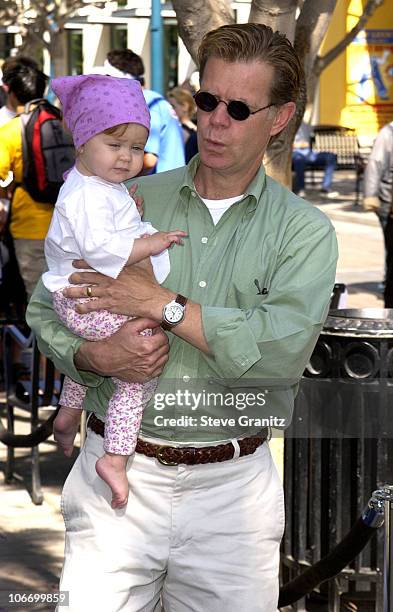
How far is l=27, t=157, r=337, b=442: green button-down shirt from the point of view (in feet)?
9.96

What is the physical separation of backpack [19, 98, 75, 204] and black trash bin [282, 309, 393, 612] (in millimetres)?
3295

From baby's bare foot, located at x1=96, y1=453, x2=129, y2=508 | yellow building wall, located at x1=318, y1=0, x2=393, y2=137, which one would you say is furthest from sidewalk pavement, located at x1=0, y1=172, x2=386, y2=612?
yellow building wall, located at x1=318, y1=0, x2=393, y2=137

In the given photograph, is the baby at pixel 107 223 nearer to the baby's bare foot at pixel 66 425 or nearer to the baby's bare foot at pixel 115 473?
the baby's bare foot at pixel 115 473

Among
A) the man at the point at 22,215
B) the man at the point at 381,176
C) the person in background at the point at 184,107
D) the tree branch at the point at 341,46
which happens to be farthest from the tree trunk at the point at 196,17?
the person in background at the point at 184,107

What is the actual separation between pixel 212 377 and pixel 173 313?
24 centimetres

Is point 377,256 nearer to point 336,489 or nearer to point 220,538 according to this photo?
point 336,489

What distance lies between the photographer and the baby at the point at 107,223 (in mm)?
3162

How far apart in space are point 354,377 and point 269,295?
1.79 metres

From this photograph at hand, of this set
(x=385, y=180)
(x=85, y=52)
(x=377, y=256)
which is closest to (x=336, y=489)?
(x=385, y=180)

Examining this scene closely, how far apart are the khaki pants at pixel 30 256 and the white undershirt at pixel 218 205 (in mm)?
5066

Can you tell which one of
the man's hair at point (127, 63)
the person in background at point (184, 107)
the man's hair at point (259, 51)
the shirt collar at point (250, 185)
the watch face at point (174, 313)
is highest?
the man's hair at point (259, 51)

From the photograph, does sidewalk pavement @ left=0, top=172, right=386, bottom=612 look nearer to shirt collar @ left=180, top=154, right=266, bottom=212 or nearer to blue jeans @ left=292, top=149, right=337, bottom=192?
shirt collar @ left=180, top=154, right=266, bottom=212

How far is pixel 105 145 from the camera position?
10.7ft

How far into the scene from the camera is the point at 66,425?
3553 mm
